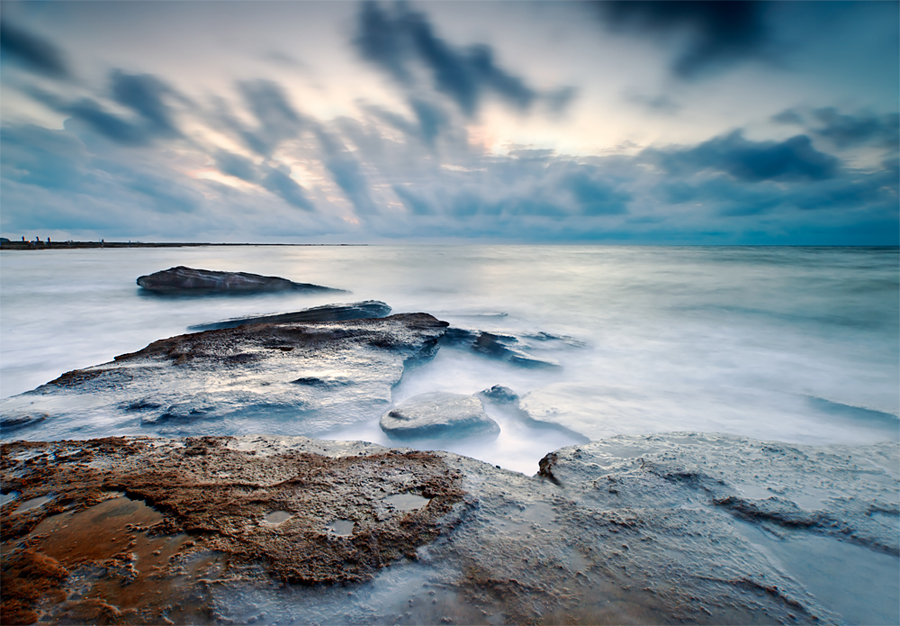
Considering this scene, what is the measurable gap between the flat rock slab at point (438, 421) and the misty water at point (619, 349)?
94mm

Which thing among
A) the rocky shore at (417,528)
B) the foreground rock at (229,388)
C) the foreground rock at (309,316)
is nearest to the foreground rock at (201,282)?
the foreground rock at (309,316)

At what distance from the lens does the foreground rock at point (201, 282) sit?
33.2ft

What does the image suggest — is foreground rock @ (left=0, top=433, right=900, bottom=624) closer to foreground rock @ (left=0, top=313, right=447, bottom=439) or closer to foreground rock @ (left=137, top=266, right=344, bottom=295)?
foreground rock @ (left=0, top=313, right=447, bottom=439)

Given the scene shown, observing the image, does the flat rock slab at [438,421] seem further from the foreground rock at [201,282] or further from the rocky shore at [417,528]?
the foreground rock at [201,282]

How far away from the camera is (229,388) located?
3.36 m

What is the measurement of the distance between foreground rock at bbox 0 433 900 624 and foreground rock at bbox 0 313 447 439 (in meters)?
0.46

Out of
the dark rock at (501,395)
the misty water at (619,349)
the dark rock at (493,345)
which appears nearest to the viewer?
the misty water at (619,349)

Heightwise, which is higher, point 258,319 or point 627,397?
point 258,319

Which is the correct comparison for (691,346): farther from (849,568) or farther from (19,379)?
(19,379)

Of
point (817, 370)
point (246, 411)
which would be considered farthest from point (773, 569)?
point (817, 370)

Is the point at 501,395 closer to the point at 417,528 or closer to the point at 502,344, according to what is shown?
the point at 502,344

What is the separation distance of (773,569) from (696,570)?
365 millimetres

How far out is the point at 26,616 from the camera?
1215 mm

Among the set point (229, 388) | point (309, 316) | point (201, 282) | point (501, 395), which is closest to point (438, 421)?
point (501, 395)
